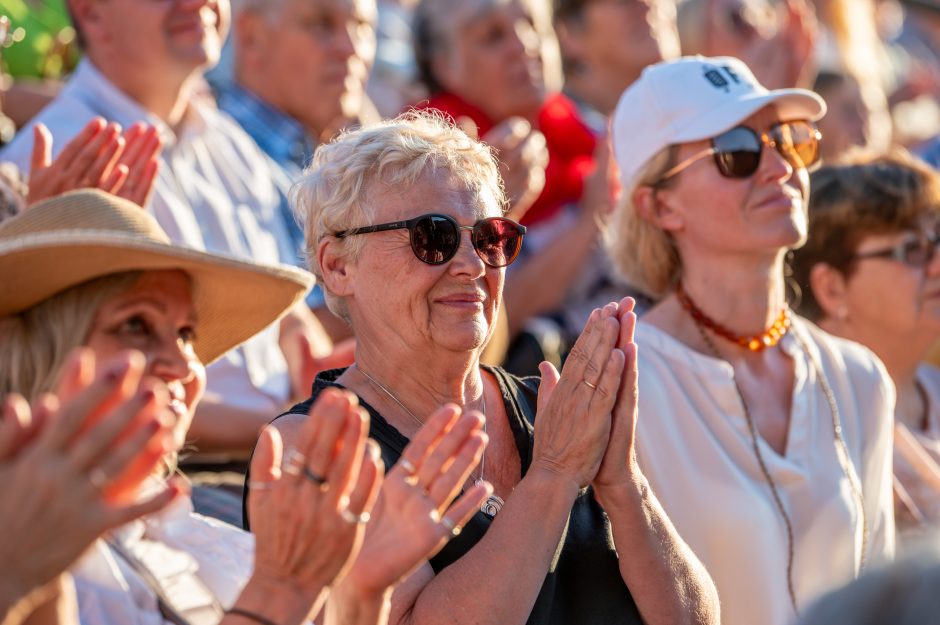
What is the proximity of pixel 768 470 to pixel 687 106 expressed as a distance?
1.05 metres

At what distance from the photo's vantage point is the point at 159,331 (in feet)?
9.61

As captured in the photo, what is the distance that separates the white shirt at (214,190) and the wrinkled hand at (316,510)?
2165mm

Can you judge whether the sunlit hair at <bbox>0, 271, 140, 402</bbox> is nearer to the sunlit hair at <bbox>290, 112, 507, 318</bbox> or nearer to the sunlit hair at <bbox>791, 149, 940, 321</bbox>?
the sunlit hair at <bbox>290, 112, 507, 318</bbox>

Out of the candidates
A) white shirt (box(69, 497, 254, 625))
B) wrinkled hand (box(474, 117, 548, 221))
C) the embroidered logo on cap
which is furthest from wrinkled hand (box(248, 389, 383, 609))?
wrinkled hand (box(474, 117, 548, 221))

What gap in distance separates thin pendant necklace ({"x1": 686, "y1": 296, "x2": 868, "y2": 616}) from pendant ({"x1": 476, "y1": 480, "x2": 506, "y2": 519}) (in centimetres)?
103

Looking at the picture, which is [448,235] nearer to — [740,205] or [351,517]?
[351,517]

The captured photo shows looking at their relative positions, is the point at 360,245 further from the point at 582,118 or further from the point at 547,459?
the point at 582,118

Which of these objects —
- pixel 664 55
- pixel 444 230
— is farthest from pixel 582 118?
pixel 444 230

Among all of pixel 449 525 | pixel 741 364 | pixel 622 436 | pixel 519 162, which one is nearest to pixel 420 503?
pixel 449 525

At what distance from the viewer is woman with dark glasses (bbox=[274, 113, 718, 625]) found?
2.80 m

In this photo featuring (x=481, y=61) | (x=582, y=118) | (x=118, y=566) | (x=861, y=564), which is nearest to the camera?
(x=118, y=566)

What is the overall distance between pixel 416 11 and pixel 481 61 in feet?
1.47

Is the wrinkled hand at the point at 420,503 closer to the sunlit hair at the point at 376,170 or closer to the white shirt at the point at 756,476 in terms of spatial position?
the sunlit hair at the point at 376,170

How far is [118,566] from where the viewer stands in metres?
2.72
